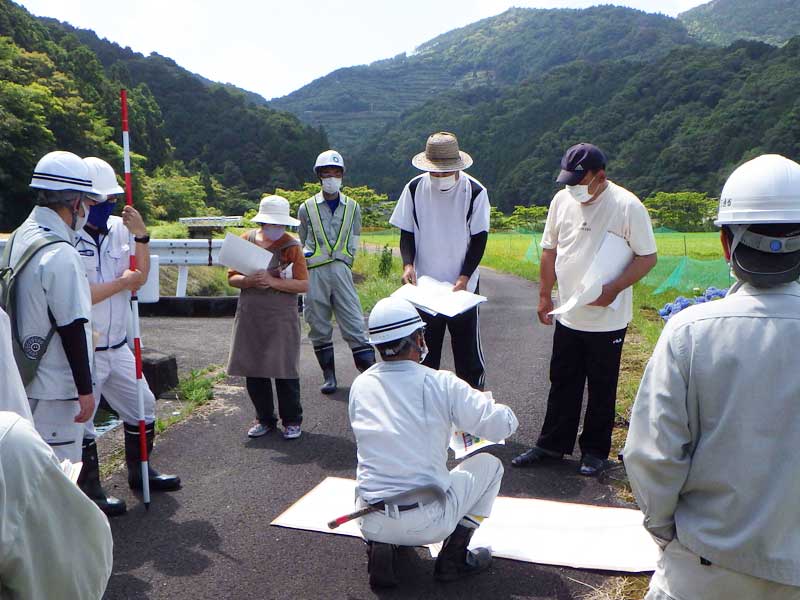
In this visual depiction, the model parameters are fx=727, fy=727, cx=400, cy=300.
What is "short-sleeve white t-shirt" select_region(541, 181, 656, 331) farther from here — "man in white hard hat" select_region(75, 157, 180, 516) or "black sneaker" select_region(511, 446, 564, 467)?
"man in white hard hat" select_region(75, 157, 180, 516)

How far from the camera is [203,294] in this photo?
13.7m

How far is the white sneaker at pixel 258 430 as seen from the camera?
18.9 feet

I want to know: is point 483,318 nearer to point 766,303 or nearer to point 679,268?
point 679,268

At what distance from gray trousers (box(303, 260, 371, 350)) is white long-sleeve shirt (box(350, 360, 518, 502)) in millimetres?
3722

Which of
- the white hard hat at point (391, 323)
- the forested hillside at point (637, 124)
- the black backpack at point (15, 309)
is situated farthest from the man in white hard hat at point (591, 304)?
the forested hillside at point (637, 124)

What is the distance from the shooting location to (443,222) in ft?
17.4

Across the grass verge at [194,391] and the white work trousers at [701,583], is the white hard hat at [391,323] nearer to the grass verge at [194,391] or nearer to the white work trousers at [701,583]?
the white work trousers at [701,583]

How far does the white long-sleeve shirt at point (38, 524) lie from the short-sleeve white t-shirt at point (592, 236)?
3755 mm

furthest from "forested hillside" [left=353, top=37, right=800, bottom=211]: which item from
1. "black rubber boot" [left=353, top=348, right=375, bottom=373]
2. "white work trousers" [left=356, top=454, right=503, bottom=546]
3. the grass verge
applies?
"white work trousers" [left=356, top=454, right=503, bottom=546]

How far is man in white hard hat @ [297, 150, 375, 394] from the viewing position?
7.07m

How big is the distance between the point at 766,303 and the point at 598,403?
2.95 metres

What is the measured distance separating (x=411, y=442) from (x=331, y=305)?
4.07 metres

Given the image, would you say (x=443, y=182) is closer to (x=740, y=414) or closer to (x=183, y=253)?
(x=740, y=414)

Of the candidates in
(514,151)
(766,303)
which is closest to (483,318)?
(766,303)
